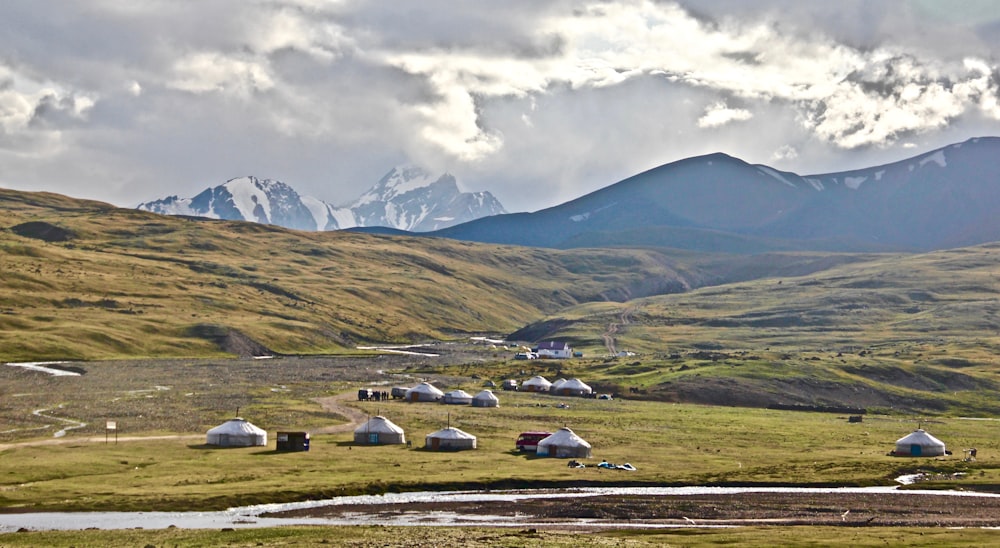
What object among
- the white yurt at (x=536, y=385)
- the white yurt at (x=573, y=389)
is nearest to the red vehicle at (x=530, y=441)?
the white yurt at (x=573, y=389)

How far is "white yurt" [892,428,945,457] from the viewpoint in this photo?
111m

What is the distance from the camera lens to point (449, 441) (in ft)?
355

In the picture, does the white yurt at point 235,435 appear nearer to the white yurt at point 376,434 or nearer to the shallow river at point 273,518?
the white yurt at point 376,434

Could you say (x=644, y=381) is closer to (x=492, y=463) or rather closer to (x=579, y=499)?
(x=492, y=463)

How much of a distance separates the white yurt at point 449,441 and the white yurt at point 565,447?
8.21 metres

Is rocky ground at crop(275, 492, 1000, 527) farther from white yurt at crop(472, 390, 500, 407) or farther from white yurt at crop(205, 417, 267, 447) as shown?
white yurt at crop(472, 390, 500, 407)

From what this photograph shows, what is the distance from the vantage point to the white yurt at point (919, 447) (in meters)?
111

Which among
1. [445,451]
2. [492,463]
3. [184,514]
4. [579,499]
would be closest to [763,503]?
[579,499]

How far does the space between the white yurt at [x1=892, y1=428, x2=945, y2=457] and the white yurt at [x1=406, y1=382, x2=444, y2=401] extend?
72.9 metres

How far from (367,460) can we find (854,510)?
143 ft

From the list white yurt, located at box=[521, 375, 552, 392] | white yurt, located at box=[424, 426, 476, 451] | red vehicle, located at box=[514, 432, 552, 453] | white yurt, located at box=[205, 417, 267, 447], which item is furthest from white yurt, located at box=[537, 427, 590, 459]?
white yurt, located at box=[521, 375, 552, 392]

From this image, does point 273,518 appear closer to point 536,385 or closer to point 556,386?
point 556,386

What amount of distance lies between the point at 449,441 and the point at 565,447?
A: 12.4 meters

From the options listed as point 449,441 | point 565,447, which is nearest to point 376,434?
point 449,441
